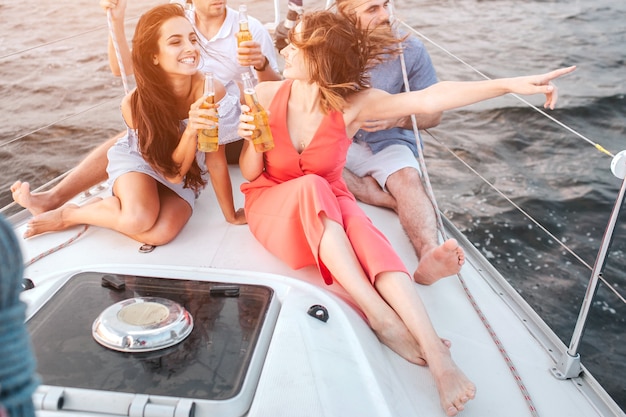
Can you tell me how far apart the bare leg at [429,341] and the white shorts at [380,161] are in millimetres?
692

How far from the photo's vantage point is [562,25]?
7.33 m

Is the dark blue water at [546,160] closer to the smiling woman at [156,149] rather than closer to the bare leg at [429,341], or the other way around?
the bare leg at [429,341]

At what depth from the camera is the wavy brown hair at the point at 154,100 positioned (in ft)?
6.22

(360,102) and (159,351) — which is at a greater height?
(360,102)

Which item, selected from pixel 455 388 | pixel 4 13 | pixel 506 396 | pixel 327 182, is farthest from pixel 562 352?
pixel 4 13

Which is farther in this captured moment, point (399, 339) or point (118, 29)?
point (118, 29)

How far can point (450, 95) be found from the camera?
182 centimetres

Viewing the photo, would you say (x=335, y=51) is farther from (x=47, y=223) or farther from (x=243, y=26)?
(x=47, y=223)

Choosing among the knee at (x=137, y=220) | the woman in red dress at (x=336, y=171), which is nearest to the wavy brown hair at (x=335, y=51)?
the woman in red dress at (x=336, y=171)

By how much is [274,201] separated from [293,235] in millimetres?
132

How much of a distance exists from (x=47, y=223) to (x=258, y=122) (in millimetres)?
812

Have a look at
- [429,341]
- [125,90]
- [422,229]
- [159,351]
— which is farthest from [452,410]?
[125,90]

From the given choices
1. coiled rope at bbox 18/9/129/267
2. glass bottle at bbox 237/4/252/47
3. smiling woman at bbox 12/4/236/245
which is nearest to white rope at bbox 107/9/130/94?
coiled rope at bbox 18/9/129/267

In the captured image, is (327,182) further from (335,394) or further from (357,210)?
(335,394)
